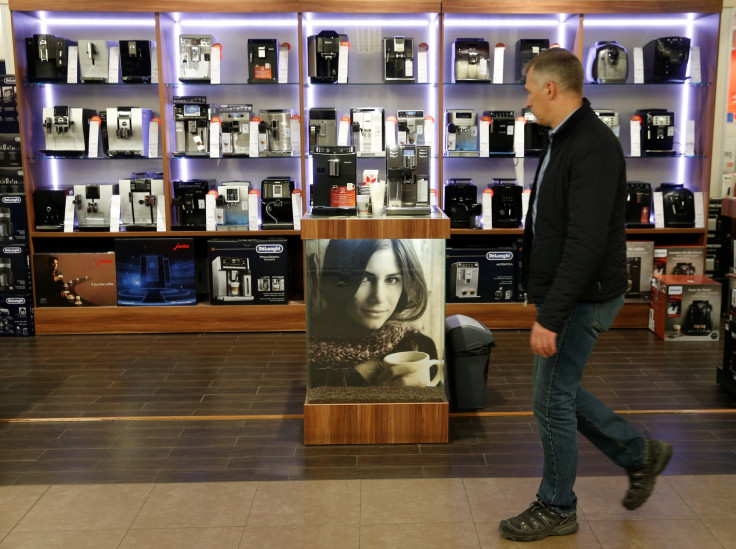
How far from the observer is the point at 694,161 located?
255 inches

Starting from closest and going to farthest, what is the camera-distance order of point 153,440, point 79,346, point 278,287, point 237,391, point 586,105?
point 586,105 → point 153,440 → point 237,391 → point 79,346 → point 278,287

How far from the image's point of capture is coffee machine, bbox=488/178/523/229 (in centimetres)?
620

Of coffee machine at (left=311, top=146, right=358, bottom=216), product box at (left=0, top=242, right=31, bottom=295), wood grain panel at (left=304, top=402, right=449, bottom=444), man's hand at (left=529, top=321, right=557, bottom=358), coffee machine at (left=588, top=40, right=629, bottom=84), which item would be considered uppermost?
coffee machine at (left=588, top=40, right=629, bottom=84)

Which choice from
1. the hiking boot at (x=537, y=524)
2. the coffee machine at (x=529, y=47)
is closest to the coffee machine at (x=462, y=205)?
the coffee machine at (x=529, y=47)

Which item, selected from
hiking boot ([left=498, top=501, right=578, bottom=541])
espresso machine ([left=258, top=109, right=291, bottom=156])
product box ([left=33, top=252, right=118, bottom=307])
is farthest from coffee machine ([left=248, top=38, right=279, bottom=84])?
hiking boot ([left=498, top=501, right=578, bottom=541])

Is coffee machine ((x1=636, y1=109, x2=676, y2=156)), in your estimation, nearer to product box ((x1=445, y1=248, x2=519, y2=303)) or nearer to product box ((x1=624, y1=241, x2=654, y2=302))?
product box ((x1=624, y1=241, x2=654, y2=302))

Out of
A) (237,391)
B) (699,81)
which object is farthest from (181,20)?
(699,81)

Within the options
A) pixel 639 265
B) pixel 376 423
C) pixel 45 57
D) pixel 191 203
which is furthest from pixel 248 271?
pixel 639 265

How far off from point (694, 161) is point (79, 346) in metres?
5.14

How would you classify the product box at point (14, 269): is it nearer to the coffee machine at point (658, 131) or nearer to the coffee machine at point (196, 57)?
the coffee machine at point (196, 57)

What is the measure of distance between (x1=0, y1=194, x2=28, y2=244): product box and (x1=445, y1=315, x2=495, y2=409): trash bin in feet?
12.1

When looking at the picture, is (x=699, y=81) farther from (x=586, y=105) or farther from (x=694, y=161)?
(x=586, y=105)

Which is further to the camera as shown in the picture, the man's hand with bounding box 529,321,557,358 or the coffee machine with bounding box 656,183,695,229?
the coffee machine with bounding box 656,183,695,229

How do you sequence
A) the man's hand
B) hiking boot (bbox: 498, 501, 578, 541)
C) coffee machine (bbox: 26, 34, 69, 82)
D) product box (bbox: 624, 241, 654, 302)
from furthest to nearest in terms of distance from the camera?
product box (bbox: 624, 241, 654, 302) → coffee machine (bbox: 26, 34, 69, 82) → hiking boot (bbox: 498, 501, 578, 541) → the man's hand
